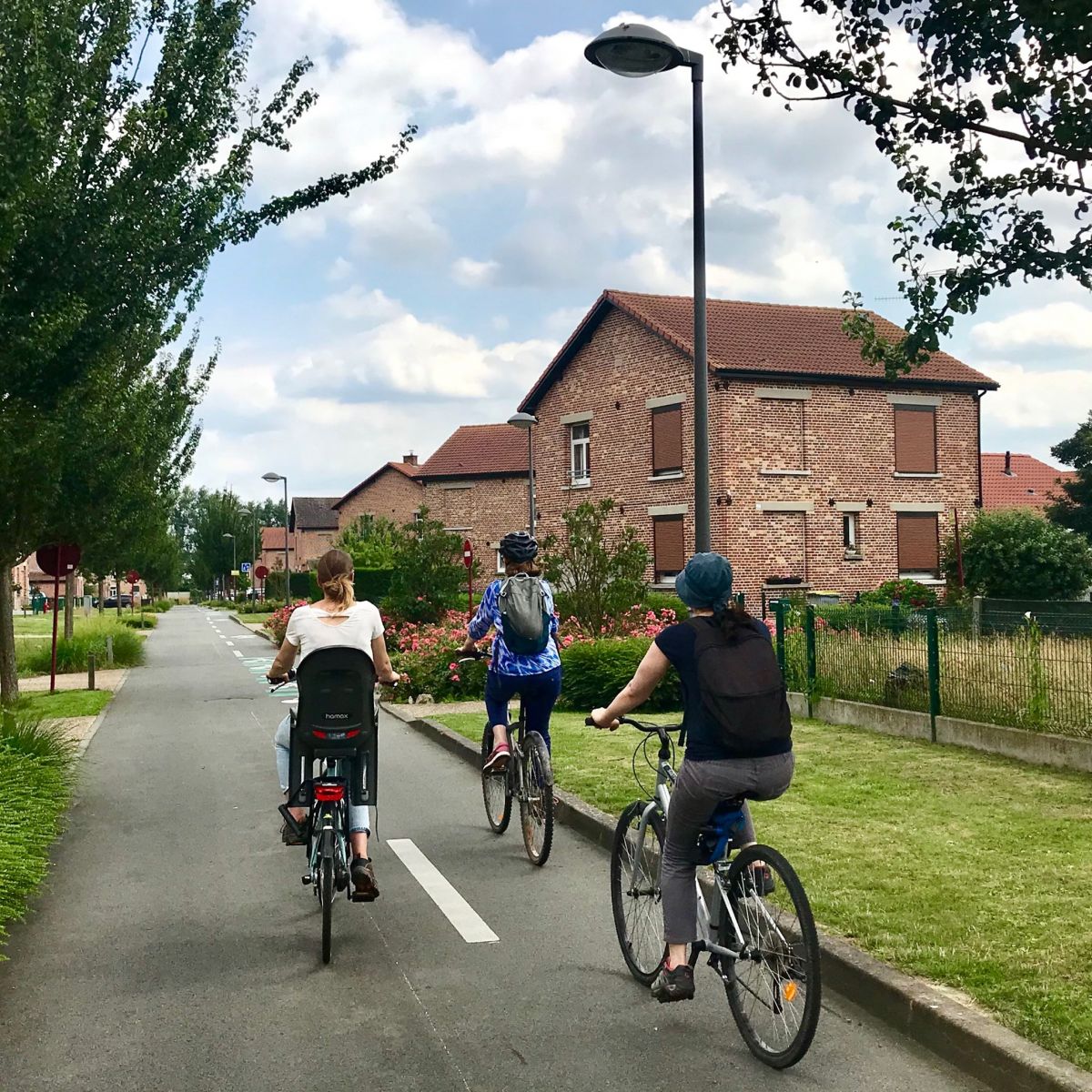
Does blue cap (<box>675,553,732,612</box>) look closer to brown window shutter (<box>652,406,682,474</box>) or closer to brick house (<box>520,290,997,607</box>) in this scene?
brick house (<box>520,290,997,607</box>)

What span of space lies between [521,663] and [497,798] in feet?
4.80

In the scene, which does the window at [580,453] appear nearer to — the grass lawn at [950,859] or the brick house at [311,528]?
the grass lawn at [950,859]

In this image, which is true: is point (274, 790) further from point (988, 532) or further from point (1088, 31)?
point (988, 532)

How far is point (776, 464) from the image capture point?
30.0m

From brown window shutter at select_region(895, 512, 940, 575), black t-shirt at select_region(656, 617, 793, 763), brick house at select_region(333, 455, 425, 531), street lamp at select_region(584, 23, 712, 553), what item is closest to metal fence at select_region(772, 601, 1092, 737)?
street lamp at select_region(584, 23, 712, 553)

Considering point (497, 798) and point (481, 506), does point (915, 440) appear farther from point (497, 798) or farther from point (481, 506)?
point (497, 798)

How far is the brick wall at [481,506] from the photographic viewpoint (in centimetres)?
5319

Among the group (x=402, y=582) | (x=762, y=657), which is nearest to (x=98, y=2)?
(x=762, y=657)

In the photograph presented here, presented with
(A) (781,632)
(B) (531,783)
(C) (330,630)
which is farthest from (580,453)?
(C) (330,630)

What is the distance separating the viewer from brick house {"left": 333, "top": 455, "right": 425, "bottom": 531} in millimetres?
70062

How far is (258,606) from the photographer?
227 feet

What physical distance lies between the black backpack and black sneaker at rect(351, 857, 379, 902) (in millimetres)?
2091

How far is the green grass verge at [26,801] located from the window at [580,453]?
2523 centimetres

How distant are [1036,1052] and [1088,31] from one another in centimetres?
610
